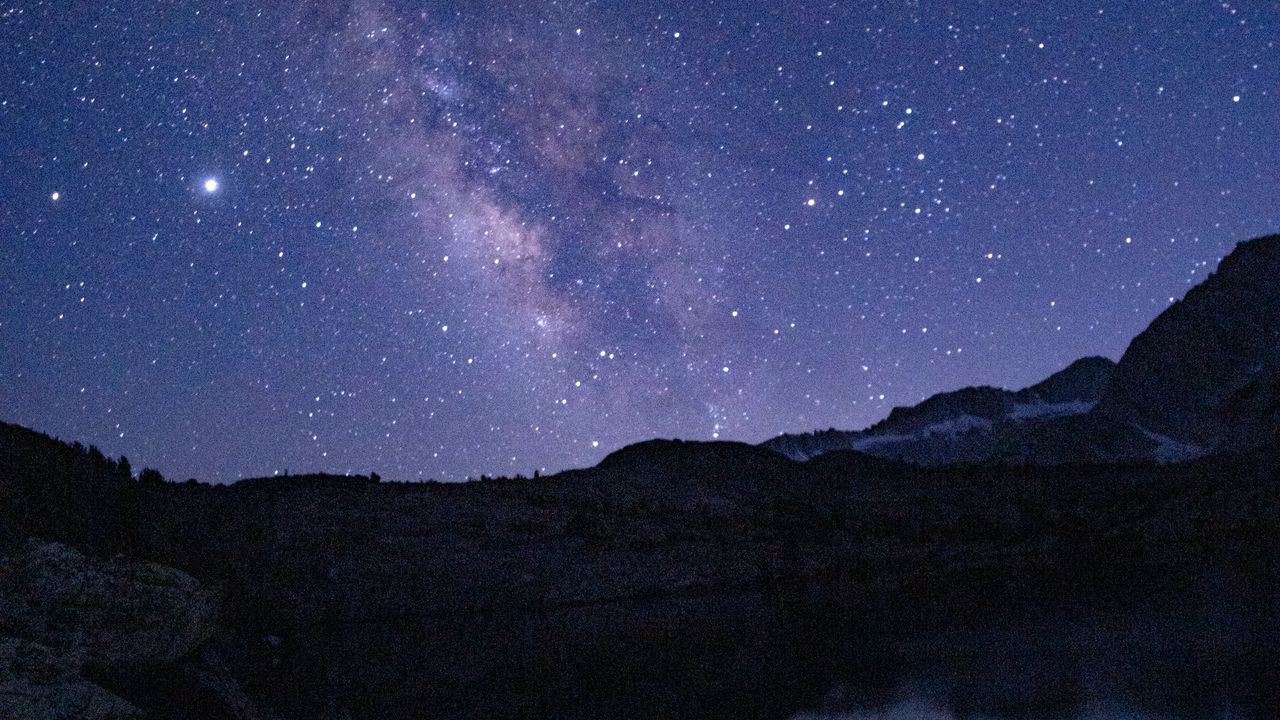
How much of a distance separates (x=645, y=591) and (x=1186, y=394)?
297 ft

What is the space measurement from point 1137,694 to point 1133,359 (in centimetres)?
10650

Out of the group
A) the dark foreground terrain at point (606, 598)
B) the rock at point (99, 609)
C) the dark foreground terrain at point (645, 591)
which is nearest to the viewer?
the rock at point (99, 609)

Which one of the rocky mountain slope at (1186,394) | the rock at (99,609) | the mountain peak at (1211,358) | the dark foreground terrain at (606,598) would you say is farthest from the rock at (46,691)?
the mountain peak at (1211,358)

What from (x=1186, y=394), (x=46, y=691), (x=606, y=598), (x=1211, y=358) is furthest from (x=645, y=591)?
(x=1186, y=394)

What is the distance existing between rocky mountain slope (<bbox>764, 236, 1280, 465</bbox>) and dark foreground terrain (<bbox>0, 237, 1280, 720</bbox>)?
125 feet

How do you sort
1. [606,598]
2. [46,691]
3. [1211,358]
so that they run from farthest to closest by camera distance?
[1211,358] → [606,598] → [46,691]

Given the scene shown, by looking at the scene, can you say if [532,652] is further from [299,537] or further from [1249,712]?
[1249,712]

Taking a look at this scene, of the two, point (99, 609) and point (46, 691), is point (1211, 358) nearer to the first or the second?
point (99, 609)

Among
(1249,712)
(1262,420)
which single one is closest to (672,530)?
(1249,712)

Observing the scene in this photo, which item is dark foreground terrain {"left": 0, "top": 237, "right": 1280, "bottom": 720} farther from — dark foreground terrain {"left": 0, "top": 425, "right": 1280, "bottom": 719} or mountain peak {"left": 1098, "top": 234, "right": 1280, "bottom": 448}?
mountain peak {"left": 1098, "top": 234, "right": 1280, "bottom": 448}

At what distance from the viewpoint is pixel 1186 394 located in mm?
93375

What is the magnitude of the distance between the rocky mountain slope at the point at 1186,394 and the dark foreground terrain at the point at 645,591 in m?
38.2

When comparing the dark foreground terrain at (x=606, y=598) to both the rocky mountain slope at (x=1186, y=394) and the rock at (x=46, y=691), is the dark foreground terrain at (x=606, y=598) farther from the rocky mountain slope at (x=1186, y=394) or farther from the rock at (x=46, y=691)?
the rocky mountain slope at (x=1186, y=394)

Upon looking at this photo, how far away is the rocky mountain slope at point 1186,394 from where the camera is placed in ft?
263
